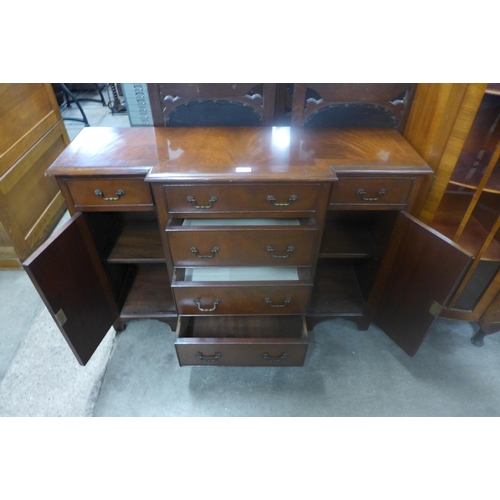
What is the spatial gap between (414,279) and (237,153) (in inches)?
28.5

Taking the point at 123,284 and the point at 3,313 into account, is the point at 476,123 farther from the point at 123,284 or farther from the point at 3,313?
the point at 3,313

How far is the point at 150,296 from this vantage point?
1.51 m

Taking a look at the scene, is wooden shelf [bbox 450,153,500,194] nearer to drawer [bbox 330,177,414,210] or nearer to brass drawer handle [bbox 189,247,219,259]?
drawer [bbox 330,177,414,210]

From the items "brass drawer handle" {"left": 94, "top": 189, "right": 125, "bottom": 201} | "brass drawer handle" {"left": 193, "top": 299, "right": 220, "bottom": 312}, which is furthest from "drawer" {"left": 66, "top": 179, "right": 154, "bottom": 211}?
"brass drawer handle" {"left": 193, "top": 299, "right": 220, "bottom": 312}

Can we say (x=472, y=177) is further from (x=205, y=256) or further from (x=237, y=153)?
(x=205, y=256)

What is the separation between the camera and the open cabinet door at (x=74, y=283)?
0.99m

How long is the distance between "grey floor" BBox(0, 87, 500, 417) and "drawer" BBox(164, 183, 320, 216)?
2.35 ft

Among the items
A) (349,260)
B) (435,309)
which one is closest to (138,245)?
(349,260)

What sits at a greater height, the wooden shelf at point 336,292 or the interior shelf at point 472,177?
the interior shelf at point 472,177

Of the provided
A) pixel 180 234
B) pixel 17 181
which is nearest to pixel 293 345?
pixel 180 234

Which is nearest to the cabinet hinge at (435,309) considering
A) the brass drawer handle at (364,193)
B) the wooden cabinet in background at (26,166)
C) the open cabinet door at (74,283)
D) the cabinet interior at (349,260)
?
the cabinet interior at (349,260)

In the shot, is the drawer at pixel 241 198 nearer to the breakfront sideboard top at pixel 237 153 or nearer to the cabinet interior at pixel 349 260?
the breakfront sideboard top at pixel 237 153

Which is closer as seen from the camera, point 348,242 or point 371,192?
point 371,192

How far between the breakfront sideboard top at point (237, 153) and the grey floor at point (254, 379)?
0.81 metres
